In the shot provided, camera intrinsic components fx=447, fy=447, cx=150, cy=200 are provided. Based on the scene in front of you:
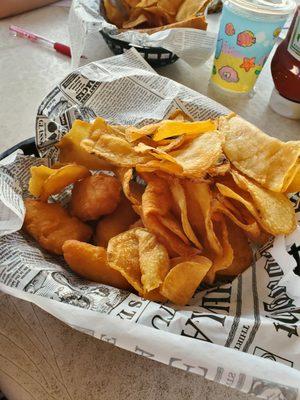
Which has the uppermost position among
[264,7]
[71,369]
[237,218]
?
[264,7]

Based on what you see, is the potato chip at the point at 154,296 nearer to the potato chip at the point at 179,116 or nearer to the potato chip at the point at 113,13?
the potato chip at the point at 179,116

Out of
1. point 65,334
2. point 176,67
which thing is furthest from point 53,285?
point 176,67

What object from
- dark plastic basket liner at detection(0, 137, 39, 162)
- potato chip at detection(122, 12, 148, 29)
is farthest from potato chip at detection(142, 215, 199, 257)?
potato chip at detection(122, 12, 148, 29)

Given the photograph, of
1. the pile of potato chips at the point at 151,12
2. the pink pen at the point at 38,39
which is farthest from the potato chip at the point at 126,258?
the pink pen at the point at 38,39

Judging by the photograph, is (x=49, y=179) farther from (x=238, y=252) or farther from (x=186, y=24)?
(x=186, y=24)

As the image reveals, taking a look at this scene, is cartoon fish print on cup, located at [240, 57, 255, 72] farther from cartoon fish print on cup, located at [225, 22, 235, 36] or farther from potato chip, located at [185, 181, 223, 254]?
potato chip, located at [185, 181, 223, 254]

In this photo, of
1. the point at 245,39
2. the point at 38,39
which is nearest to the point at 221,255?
the point at 245,39

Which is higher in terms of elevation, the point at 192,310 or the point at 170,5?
the point at 170,5
